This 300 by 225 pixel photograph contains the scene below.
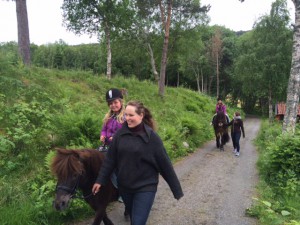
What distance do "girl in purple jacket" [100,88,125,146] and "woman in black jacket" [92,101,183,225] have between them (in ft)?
3.72

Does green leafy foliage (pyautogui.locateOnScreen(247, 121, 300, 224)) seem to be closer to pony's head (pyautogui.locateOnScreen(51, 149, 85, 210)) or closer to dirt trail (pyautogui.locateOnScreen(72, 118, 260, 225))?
dirt trail (pyautogui.locateOnScreen(72, 118, 260, 225))

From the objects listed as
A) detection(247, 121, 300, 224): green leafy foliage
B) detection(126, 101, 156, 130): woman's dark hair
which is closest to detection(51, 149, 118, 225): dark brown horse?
detection(126, 101, 156, 130): woman's dark hair

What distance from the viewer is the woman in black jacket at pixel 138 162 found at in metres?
3.69

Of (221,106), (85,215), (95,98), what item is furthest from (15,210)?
(221,106)

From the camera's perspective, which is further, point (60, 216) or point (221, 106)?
point (221, 106)

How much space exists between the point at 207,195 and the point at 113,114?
4.09 meters

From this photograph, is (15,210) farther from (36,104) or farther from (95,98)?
(95,98)

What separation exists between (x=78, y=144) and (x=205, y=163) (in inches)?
233

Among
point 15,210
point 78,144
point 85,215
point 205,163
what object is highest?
point 78,144

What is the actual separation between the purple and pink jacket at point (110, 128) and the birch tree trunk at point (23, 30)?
36.0ft

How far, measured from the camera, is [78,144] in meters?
7.98

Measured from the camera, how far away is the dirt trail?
6.18 metres

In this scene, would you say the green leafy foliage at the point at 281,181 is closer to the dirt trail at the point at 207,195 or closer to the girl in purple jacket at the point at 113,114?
the dirt trail at the point at 207,195

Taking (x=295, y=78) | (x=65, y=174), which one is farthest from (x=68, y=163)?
(x=295, y=78)
